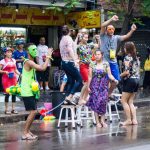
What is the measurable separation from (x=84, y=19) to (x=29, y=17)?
2233 millimetres

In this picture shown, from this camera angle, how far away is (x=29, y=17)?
22.2m

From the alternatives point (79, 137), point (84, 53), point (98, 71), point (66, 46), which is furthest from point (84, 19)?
point (79, 137)

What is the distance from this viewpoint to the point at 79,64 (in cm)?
1352

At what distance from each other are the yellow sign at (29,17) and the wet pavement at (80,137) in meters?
8.26

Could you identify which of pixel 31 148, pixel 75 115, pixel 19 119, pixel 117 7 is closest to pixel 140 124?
pixel 75 115

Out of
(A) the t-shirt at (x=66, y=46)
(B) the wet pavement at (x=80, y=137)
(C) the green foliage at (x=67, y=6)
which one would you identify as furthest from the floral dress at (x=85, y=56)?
(C) the green foliage at (x=67, y=6)

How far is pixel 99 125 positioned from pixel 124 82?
123cm

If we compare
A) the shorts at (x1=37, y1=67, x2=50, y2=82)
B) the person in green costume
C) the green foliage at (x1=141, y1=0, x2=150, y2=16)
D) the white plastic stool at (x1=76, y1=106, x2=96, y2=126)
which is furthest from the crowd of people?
the shorts at (x1=37, y1=67, x2=50, y2=82)

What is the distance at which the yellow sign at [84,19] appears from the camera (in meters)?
21.5

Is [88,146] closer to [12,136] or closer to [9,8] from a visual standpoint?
[12,136]

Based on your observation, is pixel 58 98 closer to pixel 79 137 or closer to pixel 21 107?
pixel 21 107

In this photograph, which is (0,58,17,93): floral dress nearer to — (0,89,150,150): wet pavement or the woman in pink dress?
the woman in pink dress

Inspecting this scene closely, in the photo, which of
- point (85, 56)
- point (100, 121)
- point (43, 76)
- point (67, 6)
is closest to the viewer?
point (100, 121)

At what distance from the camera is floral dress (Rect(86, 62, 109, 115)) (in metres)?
12.9
